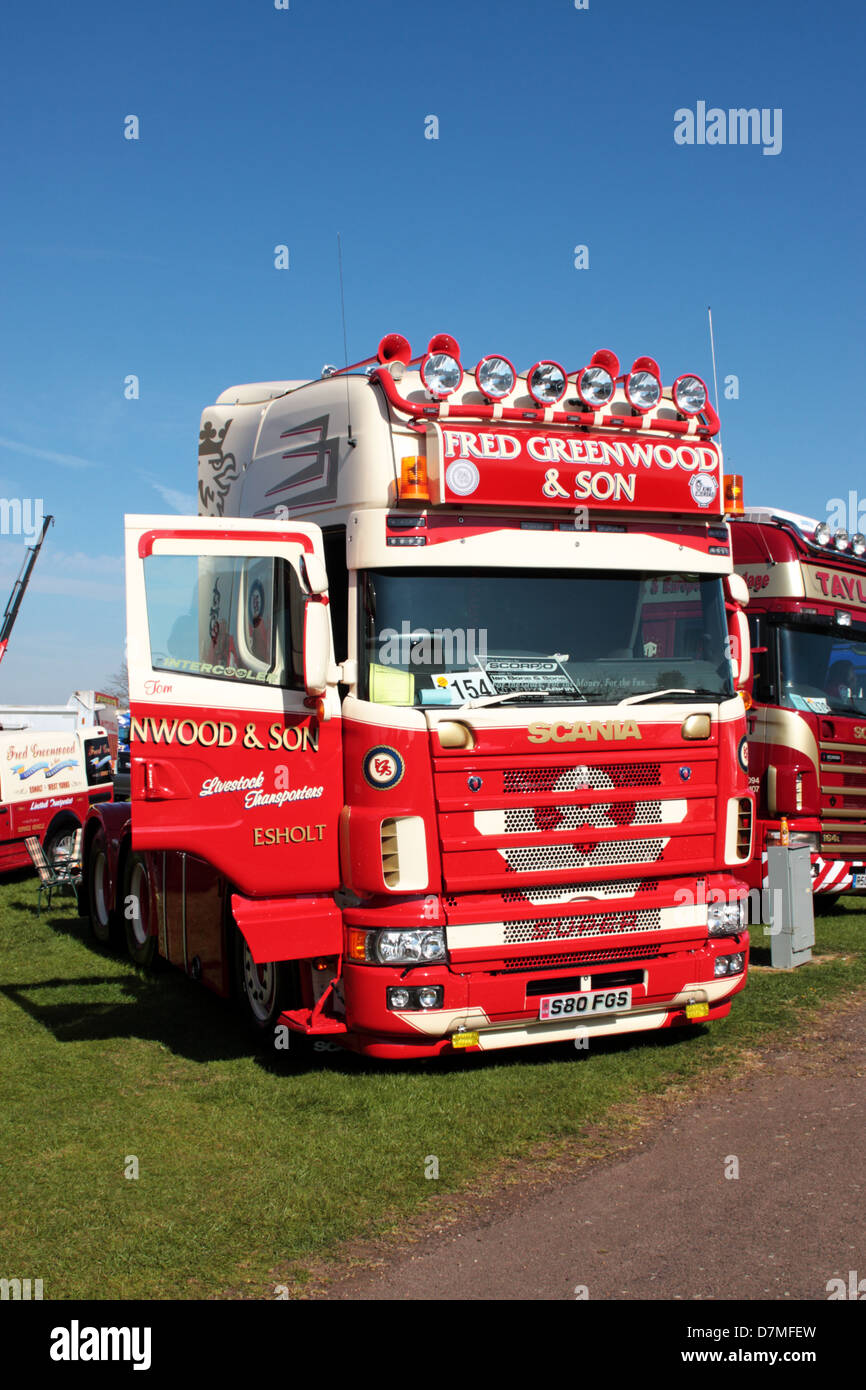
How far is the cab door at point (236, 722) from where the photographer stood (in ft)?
20.6

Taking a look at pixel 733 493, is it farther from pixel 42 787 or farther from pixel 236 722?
pixel 42 787

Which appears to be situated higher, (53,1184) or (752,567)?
(752,567)

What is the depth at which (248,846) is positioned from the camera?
6.41 metres

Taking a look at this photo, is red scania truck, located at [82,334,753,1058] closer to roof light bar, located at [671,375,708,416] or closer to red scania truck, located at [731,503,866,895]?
roof light bar, located at [671,375,708,416]

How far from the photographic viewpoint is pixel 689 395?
7391mm

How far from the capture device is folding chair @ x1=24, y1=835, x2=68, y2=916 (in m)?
13.1

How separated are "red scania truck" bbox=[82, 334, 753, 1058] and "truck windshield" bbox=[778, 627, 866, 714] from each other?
434 centimetres

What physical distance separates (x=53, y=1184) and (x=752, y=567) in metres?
8.44

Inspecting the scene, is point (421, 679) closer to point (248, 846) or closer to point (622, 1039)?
point (248, 846)

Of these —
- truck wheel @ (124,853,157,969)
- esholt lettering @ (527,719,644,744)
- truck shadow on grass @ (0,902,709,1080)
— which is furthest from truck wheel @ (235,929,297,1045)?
truck wheel @ (124,853,157,969)

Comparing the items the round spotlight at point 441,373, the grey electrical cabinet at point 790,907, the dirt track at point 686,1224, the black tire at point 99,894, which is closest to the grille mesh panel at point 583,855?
the dirt track at point 686,1224

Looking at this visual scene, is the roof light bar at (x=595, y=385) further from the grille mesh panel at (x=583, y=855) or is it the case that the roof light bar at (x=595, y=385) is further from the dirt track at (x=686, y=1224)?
the dirt track at (x=686, y=1224)
